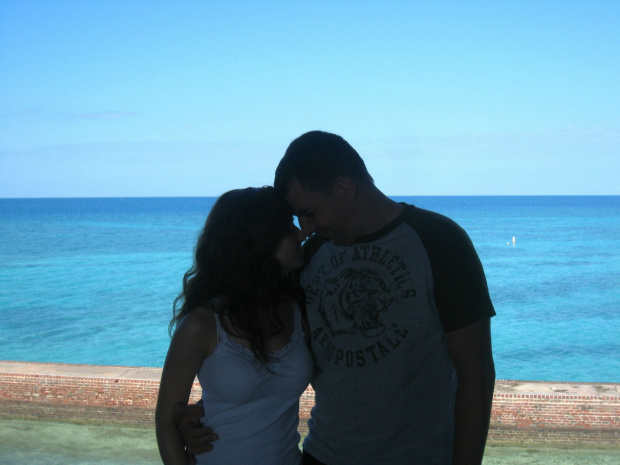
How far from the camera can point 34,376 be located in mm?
6734

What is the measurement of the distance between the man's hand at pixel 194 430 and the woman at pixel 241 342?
0.02 m

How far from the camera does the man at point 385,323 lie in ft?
5.18

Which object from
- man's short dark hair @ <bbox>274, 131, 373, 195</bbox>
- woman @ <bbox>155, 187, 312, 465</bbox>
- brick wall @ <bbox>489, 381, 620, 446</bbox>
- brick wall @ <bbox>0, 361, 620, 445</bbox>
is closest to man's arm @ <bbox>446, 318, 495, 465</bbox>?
woman @ <bbox>155, 187, 312, 465</bbox>

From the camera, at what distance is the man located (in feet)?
5.18

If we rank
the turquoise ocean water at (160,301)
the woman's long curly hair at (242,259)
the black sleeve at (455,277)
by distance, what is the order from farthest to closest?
the turquoise ocean water at (160,301) → the woman's long curly hair at (242,259) → the black sleeve at (455,277)

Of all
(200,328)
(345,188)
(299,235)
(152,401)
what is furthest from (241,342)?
(152,401)

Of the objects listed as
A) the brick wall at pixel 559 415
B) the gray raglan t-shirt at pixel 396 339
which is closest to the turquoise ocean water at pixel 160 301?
the brick wall at pixel 559 415

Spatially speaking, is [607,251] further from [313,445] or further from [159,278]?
[313,445]

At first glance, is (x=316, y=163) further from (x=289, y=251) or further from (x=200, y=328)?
(x=200, y=328)

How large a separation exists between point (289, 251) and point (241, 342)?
0.27m

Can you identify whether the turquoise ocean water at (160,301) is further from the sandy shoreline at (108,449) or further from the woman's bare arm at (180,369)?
the woman's bare arm at (180,369)

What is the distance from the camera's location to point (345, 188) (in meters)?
1.75

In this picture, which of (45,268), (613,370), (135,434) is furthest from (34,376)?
(45,268)

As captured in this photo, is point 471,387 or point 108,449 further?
point 108,449
